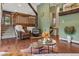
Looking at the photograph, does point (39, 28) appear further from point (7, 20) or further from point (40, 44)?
point (7, 20)

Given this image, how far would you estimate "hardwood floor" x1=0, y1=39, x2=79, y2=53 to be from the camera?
296 cm

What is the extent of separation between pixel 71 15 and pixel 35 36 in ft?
2.41

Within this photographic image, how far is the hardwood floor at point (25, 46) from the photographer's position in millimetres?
2959

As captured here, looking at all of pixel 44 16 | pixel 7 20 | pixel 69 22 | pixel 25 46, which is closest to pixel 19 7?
pixel 7 20

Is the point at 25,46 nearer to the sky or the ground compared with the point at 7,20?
nearer to the ground

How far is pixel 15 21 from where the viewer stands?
2.97 meters

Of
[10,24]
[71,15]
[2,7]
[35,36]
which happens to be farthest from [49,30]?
[2,7]

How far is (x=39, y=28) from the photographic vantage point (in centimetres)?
301

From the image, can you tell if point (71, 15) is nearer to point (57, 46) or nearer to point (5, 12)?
point (57, 46)

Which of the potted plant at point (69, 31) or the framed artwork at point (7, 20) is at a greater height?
the framed artwork at point (7, 20)

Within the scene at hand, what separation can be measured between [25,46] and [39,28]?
407mm

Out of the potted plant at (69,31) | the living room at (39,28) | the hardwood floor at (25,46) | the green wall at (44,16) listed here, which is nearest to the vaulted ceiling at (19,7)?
the living room at (39,28)

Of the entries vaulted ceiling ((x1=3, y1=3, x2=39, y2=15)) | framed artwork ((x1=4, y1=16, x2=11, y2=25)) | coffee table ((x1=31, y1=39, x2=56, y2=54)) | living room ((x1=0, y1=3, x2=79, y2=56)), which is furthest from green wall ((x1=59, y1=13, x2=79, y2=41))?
framed artwork ((x1=4, y1=16, x2=11, y2=25))

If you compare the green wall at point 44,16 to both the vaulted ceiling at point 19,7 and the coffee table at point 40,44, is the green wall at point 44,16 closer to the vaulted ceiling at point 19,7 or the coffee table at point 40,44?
the vaulted ceiling at point 19,7
